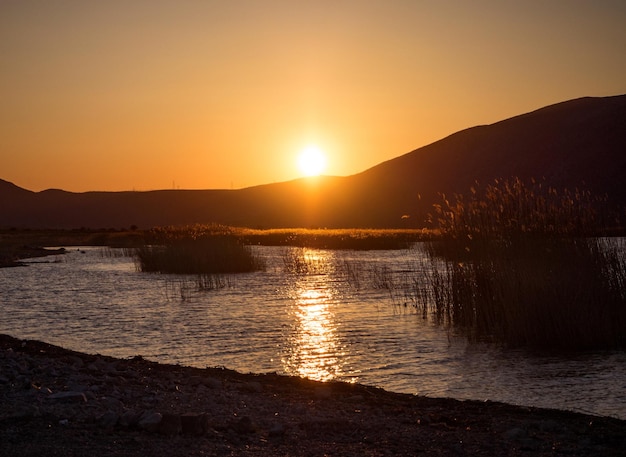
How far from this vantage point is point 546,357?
11711 millimetres

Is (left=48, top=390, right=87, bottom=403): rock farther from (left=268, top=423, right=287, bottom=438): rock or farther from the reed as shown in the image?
the reed

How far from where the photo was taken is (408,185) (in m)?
125

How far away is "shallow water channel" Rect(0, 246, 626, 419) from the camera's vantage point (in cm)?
1018

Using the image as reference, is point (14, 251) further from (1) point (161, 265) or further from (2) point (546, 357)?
(2) point (546, 357)

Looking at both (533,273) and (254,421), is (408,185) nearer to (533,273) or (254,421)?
(533,273)

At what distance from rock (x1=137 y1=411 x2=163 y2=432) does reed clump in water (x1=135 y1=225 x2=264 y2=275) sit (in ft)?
68.8

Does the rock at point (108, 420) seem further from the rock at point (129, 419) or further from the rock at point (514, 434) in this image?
the rock at point (514, 434)

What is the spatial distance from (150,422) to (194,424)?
15.7 inches

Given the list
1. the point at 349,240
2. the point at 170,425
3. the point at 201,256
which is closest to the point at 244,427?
the point at 170,425

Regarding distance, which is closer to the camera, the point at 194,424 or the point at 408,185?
the point at 194,424

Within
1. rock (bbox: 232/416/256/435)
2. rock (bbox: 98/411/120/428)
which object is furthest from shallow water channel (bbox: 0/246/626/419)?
rock (bbox: 98/411/120/428)

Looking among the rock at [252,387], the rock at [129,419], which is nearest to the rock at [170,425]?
the rock at [129,419]

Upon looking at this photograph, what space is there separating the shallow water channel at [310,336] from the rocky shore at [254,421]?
3.53ft

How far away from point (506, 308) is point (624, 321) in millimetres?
1822
